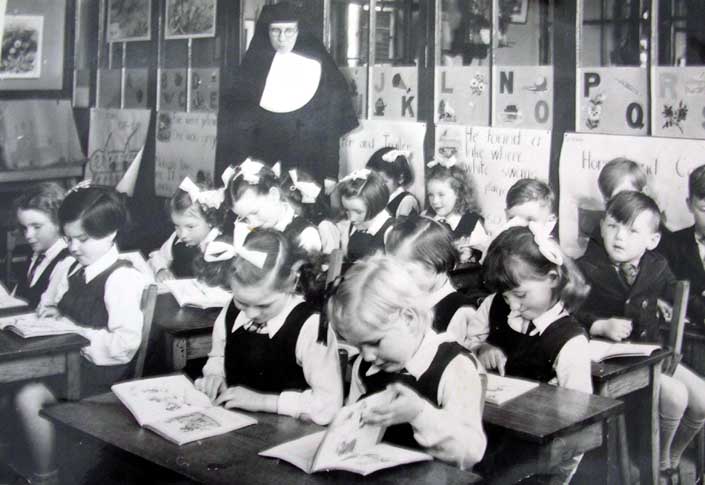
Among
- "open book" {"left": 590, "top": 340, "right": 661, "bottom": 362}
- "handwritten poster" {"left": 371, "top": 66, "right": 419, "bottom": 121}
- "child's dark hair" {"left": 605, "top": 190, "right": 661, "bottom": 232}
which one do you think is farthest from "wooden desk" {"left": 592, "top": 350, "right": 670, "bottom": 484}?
"handwritten poster" {"left": 371, "top": 66, "right": 419, "bottom": 121}

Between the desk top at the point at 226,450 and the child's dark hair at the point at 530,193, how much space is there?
57cm

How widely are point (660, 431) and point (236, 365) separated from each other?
2.62 feet

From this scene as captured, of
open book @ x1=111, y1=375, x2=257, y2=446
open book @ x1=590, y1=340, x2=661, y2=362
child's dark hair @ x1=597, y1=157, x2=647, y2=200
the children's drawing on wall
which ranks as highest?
the children's drawing on wall

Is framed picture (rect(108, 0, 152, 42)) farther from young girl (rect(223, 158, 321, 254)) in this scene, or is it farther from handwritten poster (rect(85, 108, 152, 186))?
young girl (rect(223, 158, 321, 254))

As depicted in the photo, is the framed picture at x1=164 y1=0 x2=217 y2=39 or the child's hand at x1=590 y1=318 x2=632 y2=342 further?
the framed picture at x1=164 y1=0 x2=217 y2=39

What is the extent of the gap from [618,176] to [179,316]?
2.97ft

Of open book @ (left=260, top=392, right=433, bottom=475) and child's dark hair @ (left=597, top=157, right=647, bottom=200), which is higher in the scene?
child's dark hair @ (left=597, top=157, right=647, bottom=200)

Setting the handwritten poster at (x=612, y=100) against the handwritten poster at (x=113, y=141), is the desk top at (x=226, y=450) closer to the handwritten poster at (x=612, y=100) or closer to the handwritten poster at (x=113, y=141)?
the handwritten poster at (x=113, y=141)

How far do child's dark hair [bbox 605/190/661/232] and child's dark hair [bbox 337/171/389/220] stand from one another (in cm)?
45

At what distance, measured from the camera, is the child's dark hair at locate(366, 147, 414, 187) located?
167 cm

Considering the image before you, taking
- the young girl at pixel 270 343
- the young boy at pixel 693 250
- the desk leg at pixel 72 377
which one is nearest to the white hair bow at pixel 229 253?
the young girl at pixel 270 343

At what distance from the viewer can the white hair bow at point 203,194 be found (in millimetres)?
1749

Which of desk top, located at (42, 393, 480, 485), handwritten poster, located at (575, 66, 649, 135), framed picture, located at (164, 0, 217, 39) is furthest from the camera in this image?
framed picture, located at (164, 0, 217, 39)

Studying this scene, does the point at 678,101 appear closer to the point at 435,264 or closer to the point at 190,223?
the point at 435,264
